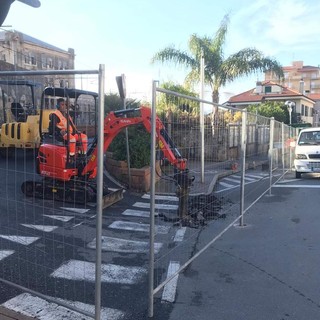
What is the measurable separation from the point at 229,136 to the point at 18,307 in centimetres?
441

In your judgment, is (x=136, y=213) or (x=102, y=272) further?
(x=136, y=213)

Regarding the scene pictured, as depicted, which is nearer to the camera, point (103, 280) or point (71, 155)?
point (103, 280)

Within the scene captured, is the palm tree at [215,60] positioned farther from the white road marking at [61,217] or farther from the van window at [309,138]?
the white road marking at [61,217]

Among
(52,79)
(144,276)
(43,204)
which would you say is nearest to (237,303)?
(144,276)

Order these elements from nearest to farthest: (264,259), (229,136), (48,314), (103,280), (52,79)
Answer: (48,314)
(52,79)
(103,280)
(264,259)
(229,136)

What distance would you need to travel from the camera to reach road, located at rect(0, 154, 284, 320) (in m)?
3.97

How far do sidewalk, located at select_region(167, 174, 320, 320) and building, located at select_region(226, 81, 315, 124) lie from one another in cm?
4279

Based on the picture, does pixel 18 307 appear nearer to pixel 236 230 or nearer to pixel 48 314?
pixel 48 314

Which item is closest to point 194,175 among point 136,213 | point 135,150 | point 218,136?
point 218,136

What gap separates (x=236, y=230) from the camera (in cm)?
693

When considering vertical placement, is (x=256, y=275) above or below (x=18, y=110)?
below

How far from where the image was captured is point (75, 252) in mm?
5504

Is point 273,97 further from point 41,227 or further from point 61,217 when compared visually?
point 41,227

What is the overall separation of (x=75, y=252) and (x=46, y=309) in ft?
5.78
